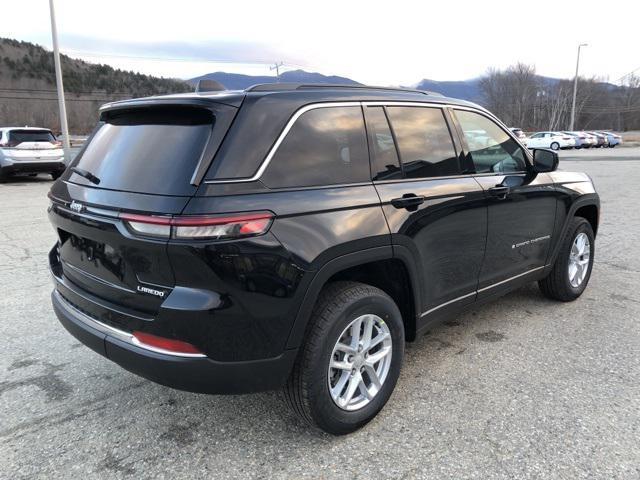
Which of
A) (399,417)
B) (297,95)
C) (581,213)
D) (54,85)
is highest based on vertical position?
(54,85)

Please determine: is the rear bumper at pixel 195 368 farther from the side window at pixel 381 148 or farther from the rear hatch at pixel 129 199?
the side window at pixel 381 148

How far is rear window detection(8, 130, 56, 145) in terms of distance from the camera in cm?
1477

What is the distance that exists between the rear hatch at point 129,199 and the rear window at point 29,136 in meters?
14.2

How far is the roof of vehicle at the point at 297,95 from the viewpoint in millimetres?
2443

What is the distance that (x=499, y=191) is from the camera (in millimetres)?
3590

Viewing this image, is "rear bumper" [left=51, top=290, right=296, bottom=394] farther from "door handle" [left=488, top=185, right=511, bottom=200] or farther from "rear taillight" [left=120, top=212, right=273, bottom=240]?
"door handle" [left=488, top=185, right=511, bottom=200]

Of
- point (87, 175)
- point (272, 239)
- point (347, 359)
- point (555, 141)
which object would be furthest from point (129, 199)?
point (555, 141)

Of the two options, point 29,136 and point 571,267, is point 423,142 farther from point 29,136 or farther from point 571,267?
point 29,136

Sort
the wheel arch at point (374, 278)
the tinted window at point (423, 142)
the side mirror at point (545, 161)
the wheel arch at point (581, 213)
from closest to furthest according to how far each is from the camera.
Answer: the wheel arch at point (374, 278) < the tinted window at point (423, 142) < the side mirror at point (545, 161) < the wheel arch at point (581, 213)

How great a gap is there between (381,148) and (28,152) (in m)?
15.1

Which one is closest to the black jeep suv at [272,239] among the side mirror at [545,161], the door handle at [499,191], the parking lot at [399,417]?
the door handle at [499,191]

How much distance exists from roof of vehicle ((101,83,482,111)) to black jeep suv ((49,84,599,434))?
0.01m

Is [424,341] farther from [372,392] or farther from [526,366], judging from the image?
[372,392]

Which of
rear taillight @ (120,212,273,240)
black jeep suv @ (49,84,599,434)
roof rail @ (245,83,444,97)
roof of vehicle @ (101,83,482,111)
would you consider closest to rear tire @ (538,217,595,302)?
black jeep suv @ (49,84,599,434)
